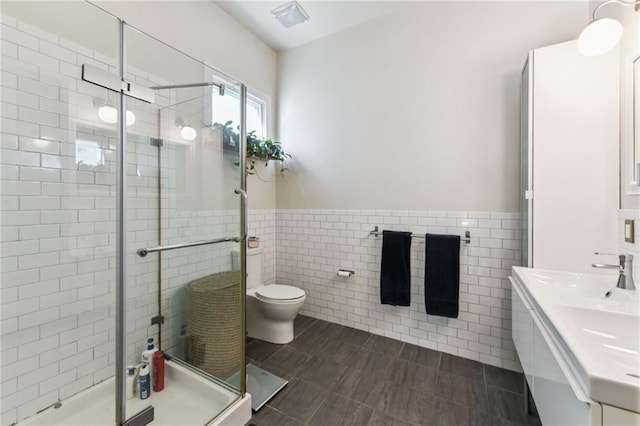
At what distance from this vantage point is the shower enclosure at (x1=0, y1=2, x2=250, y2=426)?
130 centimetres

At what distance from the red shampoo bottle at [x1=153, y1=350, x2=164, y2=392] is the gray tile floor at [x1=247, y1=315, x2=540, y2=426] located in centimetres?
63

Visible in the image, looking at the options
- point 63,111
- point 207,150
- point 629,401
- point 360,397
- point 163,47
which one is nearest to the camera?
point 629,401

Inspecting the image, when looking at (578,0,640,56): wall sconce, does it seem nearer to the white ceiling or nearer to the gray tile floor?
the white ceiling

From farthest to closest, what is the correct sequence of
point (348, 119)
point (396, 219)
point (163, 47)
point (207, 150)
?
point (348, 119) < point (396, 219) < point (207, 150) < point (163, 47)

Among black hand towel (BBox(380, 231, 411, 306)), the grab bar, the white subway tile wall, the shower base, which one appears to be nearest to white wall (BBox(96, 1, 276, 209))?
the grab bar

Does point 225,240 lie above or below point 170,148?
below

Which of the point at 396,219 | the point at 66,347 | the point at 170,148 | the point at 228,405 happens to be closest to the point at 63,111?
the point at 170,148

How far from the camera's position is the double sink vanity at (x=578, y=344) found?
0.65 m

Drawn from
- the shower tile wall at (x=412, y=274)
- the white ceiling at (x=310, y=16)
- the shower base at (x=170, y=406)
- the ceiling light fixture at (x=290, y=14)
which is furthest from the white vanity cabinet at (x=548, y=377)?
the ceiling light fixture at (x=290, y=14)

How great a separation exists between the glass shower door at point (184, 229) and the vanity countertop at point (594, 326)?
5.31ft

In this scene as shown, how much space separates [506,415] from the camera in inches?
60.9

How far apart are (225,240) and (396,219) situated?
57.9 inches

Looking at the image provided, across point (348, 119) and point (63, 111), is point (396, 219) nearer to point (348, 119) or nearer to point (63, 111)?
point (348, 119)

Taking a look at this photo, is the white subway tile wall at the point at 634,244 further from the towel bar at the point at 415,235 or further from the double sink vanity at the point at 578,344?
the towel bar at the point at 415,235
